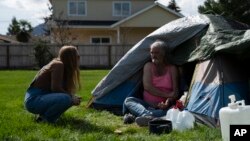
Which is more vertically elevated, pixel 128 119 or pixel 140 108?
pixel 140 108

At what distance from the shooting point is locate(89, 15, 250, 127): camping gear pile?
612 cm

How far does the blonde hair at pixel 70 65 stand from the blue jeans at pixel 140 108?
876 mm

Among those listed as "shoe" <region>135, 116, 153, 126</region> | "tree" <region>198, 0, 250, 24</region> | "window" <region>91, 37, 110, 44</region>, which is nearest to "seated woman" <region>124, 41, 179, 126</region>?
"shoe" <region>135, 116, 153, 126</region>

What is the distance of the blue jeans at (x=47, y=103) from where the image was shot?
627 cm

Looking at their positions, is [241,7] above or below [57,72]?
above

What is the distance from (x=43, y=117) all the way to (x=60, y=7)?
87.4 feet

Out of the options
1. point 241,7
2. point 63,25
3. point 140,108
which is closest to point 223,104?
point 140,108

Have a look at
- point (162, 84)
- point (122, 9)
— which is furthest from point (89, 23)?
point (162, 84)

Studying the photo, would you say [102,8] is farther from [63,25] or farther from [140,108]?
[140,108]

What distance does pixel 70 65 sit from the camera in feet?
21.0

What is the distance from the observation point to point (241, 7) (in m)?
23.5

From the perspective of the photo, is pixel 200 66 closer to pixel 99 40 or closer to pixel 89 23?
pixel 89 23

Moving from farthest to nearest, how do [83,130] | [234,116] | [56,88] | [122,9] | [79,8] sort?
1. [122,9]
2. [79,8]
3. [56,88]
4. [83,130]
5. [234,116]

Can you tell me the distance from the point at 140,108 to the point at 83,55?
21.2 metres
